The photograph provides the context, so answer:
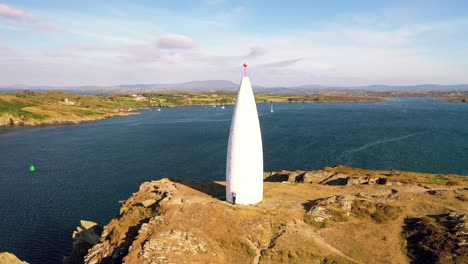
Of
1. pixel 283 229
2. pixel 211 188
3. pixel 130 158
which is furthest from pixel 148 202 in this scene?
pixel 130 158

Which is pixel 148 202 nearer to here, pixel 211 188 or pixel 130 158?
pixel 211 188

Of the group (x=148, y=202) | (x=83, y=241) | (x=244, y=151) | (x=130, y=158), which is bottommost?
(x=130, y=158)

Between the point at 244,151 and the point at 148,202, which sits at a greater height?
the point at 244,151

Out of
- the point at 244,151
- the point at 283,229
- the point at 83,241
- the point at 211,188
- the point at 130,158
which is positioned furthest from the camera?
the point at 130,158

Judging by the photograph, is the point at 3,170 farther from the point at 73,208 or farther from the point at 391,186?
the point at 391,186

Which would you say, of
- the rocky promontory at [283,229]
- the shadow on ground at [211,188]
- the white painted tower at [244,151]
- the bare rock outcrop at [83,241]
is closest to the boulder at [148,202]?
the rocky promontory at [283,229]

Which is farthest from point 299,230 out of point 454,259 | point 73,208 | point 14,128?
point 14,128

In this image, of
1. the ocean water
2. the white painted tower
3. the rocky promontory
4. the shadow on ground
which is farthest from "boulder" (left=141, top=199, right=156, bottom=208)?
the ocean water
